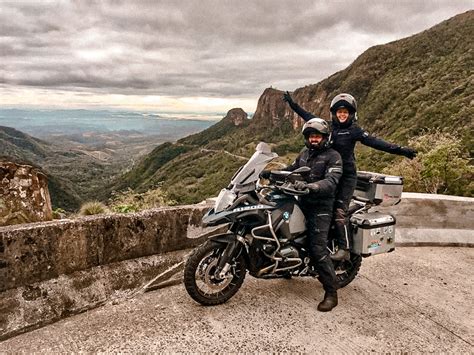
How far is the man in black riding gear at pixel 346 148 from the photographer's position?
157 inches

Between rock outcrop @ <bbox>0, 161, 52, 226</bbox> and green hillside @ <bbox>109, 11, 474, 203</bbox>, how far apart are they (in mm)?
4727

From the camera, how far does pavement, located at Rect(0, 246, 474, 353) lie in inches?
121

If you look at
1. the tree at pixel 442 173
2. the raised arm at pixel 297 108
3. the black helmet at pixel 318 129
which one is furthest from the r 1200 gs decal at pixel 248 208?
the tree at pixel 442 173

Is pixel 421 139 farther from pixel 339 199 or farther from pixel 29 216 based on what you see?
pixel 29 216

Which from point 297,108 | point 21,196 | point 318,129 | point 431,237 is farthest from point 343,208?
point 21,196

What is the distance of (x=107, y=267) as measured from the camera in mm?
3846

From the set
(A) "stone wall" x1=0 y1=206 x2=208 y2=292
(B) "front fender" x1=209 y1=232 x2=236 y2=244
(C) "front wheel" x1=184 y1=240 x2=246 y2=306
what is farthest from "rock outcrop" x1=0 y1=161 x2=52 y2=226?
(B) "front fender" x1=209 y1=232 x2=236 y2=244

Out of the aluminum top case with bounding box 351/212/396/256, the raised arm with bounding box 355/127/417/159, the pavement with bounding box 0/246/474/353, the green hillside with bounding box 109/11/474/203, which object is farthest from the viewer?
the green hillside with bounding box 109/11/474/203

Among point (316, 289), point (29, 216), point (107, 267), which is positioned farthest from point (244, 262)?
point (29, 216)

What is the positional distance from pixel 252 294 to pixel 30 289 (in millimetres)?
2076

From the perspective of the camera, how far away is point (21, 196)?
4.34 metres

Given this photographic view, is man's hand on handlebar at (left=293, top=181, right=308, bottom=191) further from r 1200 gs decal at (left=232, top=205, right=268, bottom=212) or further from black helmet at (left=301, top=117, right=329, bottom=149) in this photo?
black helmet at (left=301, top=117, right=329, bottom=149)

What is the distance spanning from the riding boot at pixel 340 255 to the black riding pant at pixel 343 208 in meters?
0.04

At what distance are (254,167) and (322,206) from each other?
2.59ft
